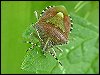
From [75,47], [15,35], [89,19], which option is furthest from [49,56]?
[89,19]

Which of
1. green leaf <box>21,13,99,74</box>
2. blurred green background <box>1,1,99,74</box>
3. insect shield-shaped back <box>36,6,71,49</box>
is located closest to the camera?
insect shield-shaped back <box>36,6,71,49</box>

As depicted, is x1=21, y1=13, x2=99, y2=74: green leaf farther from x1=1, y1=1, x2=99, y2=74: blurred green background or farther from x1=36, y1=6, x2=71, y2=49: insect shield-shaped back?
x1=36, y1=6, x2=71, y2=49: insect shield-shaped back

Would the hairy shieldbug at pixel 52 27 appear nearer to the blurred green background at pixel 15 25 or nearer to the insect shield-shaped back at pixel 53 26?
the insect shield-shaped back at pixel 53 26

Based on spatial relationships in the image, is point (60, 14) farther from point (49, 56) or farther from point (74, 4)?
point (74, 4)

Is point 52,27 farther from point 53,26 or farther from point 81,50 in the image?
point 81,50

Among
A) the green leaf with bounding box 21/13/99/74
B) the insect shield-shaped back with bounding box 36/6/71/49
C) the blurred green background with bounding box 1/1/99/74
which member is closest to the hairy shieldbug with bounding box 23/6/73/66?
the insect shield-shaped back with bounding box 36/6/71/49

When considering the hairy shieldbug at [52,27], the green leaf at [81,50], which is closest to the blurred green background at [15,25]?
the green leaf at [81,50]

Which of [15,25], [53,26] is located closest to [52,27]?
[53,26]
